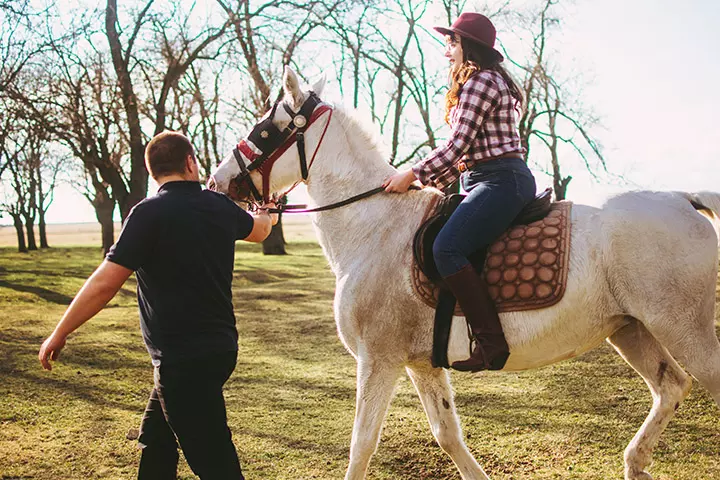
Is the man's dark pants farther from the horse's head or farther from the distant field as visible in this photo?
the distant field

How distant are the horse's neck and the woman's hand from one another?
4.3 inches

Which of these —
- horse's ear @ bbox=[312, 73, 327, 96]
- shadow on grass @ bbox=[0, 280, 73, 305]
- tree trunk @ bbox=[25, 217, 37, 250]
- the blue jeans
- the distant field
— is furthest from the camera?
the distant field

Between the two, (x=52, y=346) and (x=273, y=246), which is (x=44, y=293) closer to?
(x=52, y=346)

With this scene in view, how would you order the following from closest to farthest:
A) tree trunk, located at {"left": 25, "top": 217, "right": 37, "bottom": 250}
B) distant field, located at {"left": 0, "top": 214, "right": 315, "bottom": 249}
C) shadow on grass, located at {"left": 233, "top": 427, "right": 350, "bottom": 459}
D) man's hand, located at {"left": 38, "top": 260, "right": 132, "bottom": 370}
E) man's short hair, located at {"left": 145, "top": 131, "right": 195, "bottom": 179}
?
man's hand, located at {"left": 38, "top": 260, "right": 132, "bottom": 370}, man's short hair, located at {"left": 145, "top": 131, "right": 195, "bottom": 179}, shadow on grass, located at {"left": 233, "top": 427, "right": 350, "bottom": 459}, tree trunk, located at {"left": 25, "top": 217, "right": 37, "bottom": 250}, distant field, located at {"left": 0, "top": 214, "right": 315, "bottom": 249}

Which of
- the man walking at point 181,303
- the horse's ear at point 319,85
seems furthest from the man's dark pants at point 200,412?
the horse's ear at point 319,85

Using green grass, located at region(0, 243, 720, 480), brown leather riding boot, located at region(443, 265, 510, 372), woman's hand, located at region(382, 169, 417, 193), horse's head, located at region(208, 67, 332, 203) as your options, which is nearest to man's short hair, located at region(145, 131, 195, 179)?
horse's head, located at region(208, 67, 332, 203)

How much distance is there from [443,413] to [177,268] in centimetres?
201

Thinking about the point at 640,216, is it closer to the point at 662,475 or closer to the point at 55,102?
the point at 662,475

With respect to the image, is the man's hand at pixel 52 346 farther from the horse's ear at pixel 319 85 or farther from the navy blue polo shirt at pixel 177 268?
the horse's ear at pixel 319 85

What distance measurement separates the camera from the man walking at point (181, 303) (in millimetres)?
3070

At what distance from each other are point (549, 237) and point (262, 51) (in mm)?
17785

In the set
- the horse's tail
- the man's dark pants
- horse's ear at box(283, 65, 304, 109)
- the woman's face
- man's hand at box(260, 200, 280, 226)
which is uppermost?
the woman's face

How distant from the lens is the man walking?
3.07m

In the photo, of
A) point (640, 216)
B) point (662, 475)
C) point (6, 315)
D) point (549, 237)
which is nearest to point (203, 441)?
point (549, 237)
